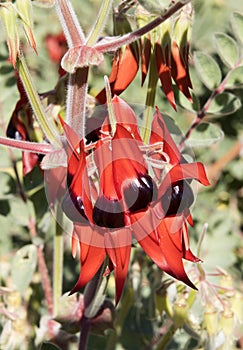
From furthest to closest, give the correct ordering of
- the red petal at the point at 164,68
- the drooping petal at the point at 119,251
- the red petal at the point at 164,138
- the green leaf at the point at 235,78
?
the green leaf at the point at 235,78
the red petal at the point at 164,68
the red petal at the point at 164,138
the drooping petal at the point at 119,251

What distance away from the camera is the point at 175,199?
1029mm

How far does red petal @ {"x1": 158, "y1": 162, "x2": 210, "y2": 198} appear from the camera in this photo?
1.01m

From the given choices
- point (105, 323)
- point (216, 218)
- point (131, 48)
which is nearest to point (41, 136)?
point (131, 48)

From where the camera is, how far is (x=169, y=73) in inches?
48.0

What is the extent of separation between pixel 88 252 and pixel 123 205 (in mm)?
76

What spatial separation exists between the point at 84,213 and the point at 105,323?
1.58 feet

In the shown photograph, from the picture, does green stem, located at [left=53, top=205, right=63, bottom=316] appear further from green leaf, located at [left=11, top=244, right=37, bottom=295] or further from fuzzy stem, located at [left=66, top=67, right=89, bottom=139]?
fuzzy stem, located at [left=66, top=67, right=89, bottom=139]

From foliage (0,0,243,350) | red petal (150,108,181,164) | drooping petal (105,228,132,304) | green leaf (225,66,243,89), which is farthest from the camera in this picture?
green leaf (225,66,243,89)

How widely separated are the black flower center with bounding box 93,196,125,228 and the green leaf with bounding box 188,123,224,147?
0.54m

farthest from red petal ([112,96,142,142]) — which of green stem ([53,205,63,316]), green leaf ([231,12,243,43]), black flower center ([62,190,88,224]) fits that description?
green leaf ([231,12,243,43])

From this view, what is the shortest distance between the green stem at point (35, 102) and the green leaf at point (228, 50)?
0.48m

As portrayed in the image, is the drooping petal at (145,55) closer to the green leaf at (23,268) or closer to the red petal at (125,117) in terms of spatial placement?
the red petal at (125,117)

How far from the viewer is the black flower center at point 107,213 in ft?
3.23

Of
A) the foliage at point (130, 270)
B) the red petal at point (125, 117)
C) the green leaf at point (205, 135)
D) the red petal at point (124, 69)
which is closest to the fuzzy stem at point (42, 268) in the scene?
the foliage at point (130, 270)
